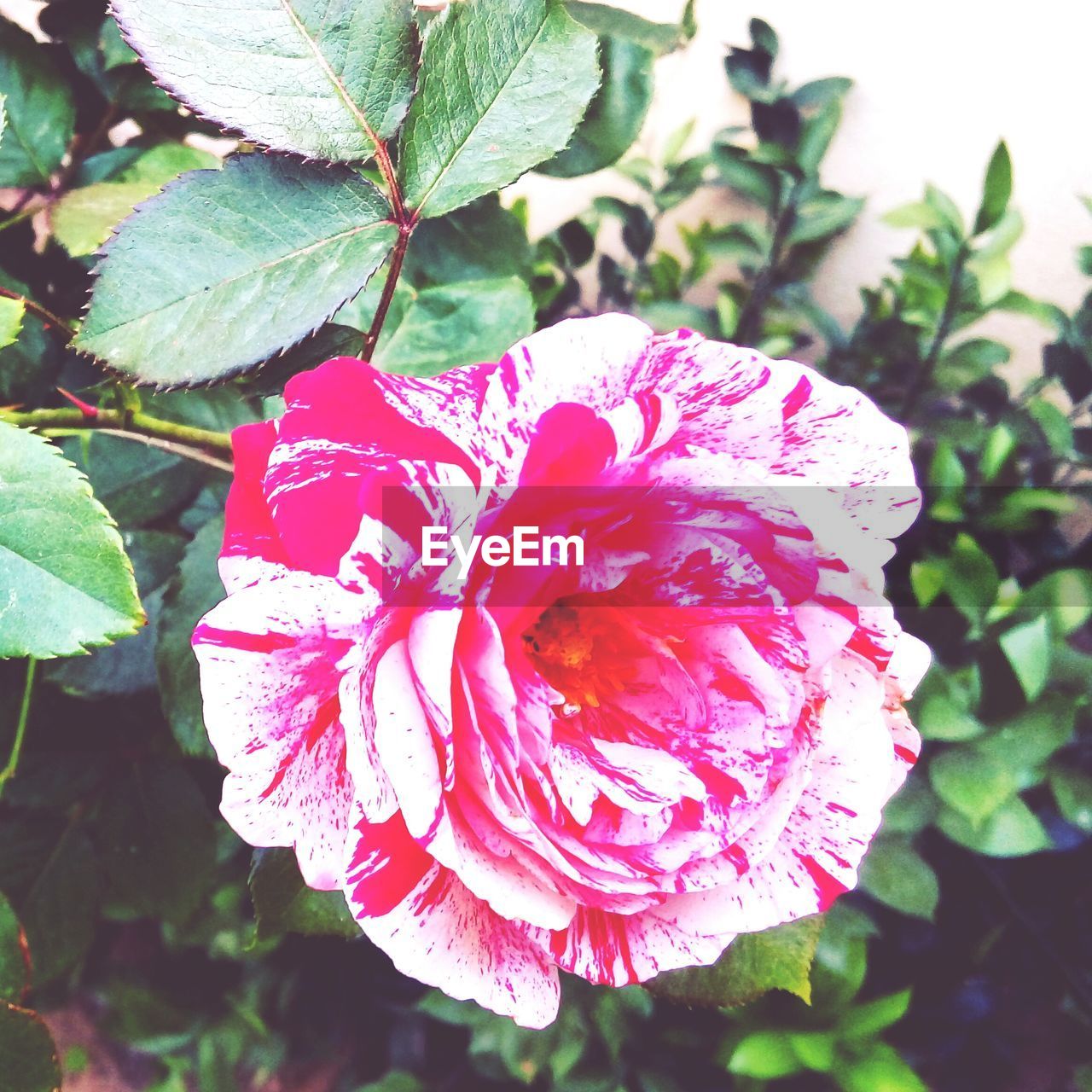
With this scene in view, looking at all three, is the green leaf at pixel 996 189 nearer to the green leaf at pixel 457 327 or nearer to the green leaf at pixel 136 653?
the green leaf at pixel 457 327

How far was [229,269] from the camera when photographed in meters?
0.23

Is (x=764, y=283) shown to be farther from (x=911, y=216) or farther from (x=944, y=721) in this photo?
(x=944, y=721)

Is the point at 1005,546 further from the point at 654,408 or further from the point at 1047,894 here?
the point at 654,408

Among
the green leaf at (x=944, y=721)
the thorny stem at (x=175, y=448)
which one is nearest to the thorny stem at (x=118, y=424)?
the thorny stem at (x=175, y=448)

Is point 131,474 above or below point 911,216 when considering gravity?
below

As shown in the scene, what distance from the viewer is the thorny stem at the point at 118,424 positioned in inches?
10.4

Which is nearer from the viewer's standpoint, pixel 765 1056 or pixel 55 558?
pixel 55 558

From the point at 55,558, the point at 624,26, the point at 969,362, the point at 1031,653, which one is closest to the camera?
the point at 55,558

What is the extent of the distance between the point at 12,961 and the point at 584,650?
23 cm

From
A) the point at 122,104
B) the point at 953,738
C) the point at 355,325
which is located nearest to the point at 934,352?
the point at 953,738

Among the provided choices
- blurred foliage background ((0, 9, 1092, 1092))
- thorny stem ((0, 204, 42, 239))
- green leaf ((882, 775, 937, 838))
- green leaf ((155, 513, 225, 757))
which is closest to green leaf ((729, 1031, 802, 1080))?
blurred foliage background ((0, 9, 1092, 1092))

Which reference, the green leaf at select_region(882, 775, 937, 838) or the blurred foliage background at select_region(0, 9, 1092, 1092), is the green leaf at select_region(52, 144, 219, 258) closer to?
the blurred foliage background at select_region(0, 9, 1092, 1092)

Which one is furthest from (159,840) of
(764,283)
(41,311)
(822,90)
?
(822,90)

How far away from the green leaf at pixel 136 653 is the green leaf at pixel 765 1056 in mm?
360
